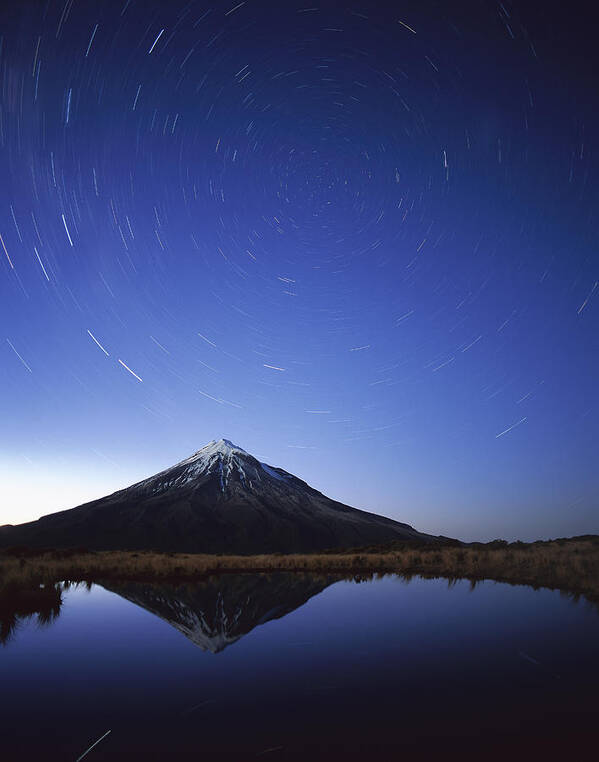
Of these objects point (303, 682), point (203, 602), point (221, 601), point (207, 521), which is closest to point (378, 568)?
point (221, 601)

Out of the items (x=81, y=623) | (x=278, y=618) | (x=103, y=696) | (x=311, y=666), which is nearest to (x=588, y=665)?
(x=311, y=666)

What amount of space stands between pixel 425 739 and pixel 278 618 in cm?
665

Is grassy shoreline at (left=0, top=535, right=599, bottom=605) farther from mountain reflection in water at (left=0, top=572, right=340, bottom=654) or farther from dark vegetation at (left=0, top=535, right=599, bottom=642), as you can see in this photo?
mountain reflection in water at (left=0, top=572, right=340, bottom=654)

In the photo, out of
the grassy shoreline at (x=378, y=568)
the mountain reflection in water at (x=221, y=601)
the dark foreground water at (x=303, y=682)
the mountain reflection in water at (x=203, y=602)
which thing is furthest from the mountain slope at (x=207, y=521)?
the dark foreground water at (x=303, y=682)

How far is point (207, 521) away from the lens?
151 meters

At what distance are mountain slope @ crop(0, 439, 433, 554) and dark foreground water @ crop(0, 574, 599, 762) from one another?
12756 cm

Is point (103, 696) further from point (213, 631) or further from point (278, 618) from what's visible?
point (278, 618)

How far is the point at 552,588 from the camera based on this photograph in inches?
601

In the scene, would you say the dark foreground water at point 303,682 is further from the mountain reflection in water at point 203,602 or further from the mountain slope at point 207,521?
the mountain slope at point 207,521

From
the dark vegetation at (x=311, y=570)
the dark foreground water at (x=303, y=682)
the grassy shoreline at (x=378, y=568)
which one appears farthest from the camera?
the grassy shoreline at (x=378, y=568)

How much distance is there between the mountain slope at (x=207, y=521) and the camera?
135875 mm

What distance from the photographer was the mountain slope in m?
136

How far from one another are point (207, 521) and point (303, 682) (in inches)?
6074

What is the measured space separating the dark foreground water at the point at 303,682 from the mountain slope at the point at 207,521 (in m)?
128
